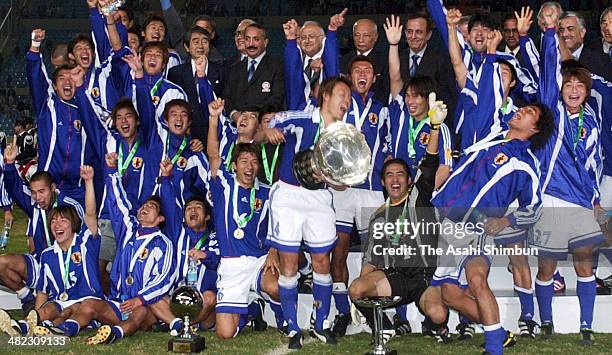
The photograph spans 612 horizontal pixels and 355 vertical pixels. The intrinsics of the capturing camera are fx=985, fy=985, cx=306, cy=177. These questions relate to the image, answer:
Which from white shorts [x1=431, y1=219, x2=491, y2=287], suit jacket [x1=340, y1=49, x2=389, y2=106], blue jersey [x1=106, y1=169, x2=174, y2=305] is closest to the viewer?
white shorts [x1=431, y1=219, x2=491, y2=287]

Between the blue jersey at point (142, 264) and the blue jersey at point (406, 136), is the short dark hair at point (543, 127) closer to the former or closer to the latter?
the blue jersey at point (406, 136)

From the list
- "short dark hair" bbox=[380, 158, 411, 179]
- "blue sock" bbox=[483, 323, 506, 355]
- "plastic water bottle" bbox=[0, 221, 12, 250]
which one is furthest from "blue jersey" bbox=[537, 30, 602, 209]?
"plastic water bottle" bbox=[0, 221, 12, 250]

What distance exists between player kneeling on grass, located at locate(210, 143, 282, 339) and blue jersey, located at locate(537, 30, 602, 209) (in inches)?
64.6

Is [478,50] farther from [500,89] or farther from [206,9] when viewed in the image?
[206,9]

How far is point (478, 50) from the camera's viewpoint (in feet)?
19.6

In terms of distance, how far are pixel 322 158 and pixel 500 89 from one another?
1194mm

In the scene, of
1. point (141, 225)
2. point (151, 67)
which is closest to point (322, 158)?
point (141, 225)

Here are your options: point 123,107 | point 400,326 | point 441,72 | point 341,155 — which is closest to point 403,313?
point 400,326

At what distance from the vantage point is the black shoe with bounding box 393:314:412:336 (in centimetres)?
570

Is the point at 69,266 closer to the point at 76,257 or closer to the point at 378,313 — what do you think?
the point at 76,257

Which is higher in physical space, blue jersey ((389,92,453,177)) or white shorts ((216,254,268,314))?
blue jersey ((389,92,453,177))

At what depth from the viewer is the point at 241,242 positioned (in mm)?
5797

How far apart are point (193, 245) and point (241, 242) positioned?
1.18 ft

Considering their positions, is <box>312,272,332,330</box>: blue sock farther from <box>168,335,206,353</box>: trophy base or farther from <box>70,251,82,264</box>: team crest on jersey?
<box>70,251,82,264</box>: team crest on jersey
